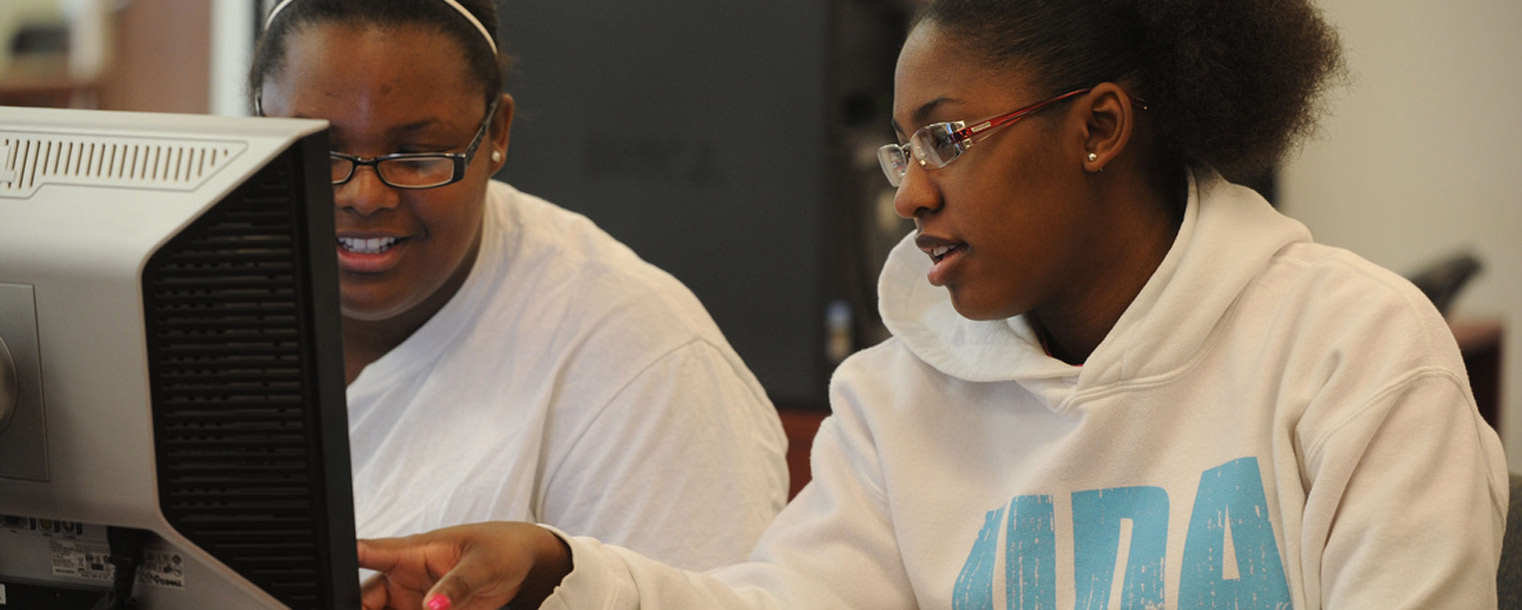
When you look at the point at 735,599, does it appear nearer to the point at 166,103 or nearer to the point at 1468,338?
the point at 1468,338

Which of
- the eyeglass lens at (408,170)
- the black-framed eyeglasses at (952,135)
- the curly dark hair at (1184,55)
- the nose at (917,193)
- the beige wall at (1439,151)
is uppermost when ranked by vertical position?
the curly dark hair at (1184,55)

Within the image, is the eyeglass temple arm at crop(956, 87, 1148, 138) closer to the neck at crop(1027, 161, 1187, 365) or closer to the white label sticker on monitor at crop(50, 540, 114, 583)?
the neck at crop(1027, 161, 1187, 365)

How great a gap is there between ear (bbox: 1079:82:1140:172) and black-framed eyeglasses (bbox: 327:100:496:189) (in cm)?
63

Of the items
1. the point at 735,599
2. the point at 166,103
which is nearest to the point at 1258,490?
the point at 735,599

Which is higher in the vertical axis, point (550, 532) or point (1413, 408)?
point (1413, 408)

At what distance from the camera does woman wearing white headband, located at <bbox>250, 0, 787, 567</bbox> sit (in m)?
1.38

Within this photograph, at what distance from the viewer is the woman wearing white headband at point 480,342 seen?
1.38 m

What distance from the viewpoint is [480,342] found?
1512 millimetres

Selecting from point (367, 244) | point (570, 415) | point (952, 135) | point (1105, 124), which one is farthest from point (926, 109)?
point (367, 244)

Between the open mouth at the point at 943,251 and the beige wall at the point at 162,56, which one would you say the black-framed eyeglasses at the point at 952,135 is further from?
the beige wall at the point at 162,56

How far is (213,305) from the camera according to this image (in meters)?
0.75

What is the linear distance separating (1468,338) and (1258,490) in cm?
246

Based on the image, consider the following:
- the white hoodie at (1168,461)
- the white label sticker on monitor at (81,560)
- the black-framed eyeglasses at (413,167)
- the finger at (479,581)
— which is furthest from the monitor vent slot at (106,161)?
the black-framed eyeglasses at (413,167)

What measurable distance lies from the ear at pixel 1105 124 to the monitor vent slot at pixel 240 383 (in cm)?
66
